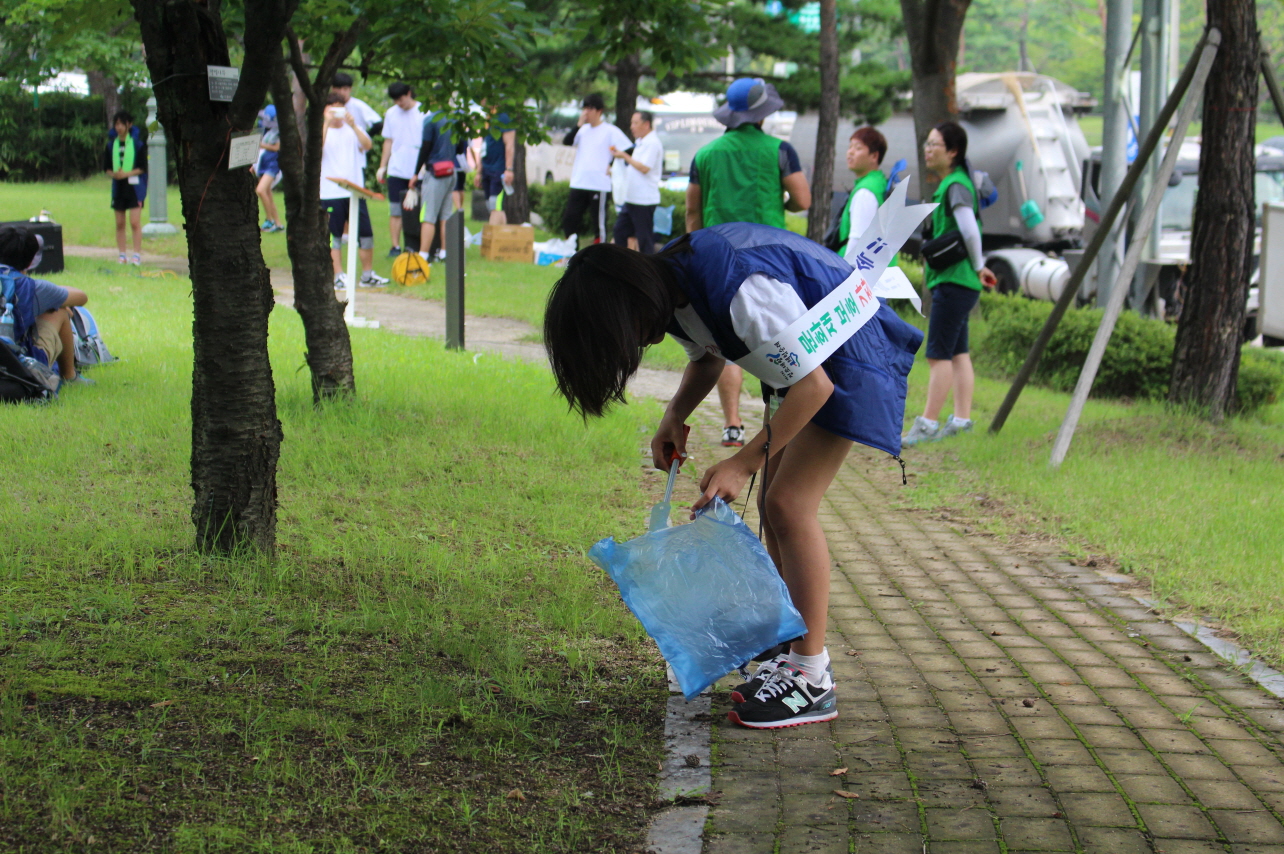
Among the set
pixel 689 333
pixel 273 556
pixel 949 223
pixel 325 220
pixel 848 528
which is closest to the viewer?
pixel 689 333

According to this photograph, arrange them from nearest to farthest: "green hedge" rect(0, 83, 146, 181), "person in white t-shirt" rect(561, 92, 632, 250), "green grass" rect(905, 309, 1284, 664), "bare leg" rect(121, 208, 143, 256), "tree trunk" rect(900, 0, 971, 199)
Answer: "green grass" rect(905, 309, 1284, 664)
"tree trunk" rect(900, 0, 971, 199)
"person in white t-shirt" rect(561, 92, 632, 250)
"bare leg" rect(121, 208, 143, 256)
"green hedge" rect(0, 83, 146, 181)

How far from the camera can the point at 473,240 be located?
17.9m

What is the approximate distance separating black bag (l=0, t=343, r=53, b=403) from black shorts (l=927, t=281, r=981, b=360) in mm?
5017

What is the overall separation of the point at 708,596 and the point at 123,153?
12.8m

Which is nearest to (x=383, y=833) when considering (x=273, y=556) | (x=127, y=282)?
(x=273, y=556)

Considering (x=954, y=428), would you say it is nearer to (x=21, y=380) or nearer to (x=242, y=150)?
(x=242, y=150)

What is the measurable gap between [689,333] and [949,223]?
Result: 4.19 meters

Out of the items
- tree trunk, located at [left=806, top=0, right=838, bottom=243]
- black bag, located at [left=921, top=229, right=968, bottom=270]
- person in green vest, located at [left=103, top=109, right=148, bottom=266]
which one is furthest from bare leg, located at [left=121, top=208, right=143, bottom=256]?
black bag, located at [left=921, top=229, right=968, bottom=270]

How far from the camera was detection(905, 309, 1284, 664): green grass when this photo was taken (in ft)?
14.5

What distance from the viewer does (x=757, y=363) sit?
2.75m

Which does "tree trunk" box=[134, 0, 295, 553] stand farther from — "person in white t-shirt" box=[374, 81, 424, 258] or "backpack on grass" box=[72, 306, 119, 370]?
"person in white t-shirt" box=[374, 81, 424, 258]

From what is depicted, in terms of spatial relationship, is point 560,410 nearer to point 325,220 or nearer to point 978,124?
point 325,220

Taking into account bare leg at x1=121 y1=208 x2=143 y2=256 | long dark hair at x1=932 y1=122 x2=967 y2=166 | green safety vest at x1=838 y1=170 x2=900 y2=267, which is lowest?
bare leg at x1=121 y1=208 x2=143 y2=256

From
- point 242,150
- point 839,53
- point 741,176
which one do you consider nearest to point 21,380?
point 242,150
